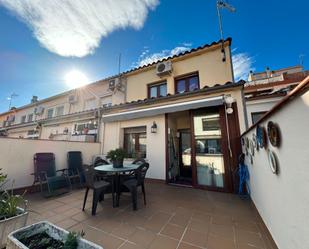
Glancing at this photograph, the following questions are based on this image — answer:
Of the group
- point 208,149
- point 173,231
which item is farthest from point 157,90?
point 173,231

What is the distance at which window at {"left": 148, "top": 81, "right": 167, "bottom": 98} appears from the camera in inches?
281

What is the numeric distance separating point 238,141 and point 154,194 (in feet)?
10.7

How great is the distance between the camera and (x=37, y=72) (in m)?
7.22

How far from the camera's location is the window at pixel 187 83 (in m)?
6.43

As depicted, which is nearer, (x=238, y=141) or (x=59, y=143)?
(x=238, y=141)

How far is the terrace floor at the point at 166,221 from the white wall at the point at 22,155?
721mm

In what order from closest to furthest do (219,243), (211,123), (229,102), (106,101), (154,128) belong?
(219,243) < (229,102) < (211,123) < (154,128) < (106,101)

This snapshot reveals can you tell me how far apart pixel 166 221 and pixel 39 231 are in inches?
83.5

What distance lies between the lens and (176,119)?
7.07m

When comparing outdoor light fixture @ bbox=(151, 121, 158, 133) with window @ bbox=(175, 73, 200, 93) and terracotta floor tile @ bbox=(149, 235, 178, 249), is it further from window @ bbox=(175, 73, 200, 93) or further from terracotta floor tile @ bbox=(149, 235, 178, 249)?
terracotta floor tile @ bbox=(149, 235, 178, 249)

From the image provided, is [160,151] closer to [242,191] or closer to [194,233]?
[242,191]

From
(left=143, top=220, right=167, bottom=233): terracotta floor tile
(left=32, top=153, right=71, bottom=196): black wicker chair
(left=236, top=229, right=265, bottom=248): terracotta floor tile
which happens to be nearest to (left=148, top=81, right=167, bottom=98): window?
(left=32, top=153, right=71, bottom=196): black wicker chair

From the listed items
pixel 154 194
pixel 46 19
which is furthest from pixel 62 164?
pixel 46 19

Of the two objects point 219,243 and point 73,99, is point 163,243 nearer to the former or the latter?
point 219,243
